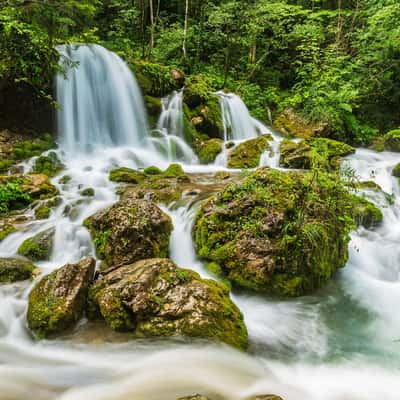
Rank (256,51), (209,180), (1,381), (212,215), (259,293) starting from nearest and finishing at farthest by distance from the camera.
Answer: (1,381) → (259,293) → (212,215) → (209,180) → (256,51)

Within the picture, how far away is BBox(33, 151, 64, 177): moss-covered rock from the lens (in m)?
8.62

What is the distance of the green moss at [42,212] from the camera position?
6.19 metres

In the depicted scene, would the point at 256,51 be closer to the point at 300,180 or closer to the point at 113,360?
the point at 300,180

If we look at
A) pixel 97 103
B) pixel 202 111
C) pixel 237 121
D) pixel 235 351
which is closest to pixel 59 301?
pixel 235 351

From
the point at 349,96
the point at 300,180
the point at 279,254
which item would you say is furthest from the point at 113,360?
the point at 349,96

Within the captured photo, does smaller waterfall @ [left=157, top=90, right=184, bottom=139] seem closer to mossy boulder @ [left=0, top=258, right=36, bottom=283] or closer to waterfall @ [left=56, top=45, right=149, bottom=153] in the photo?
waterfall @ [left=56, top=45, right=149, bottom=153]

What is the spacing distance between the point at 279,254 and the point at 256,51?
1683 centimetres

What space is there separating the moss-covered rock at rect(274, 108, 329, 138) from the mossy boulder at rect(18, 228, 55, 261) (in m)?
10.7

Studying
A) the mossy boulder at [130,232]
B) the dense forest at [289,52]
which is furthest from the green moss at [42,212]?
the dense forest at [289,52]

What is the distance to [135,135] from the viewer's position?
1142 centimetres

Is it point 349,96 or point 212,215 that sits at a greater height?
point 349,96

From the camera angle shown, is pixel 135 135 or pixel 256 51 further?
pixel 256 51

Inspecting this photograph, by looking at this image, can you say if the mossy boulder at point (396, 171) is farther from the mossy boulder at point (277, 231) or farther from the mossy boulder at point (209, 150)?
the mossy boulder at point (209, 150)

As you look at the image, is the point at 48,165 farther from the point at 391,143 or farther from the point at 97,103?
the point at 391,143
